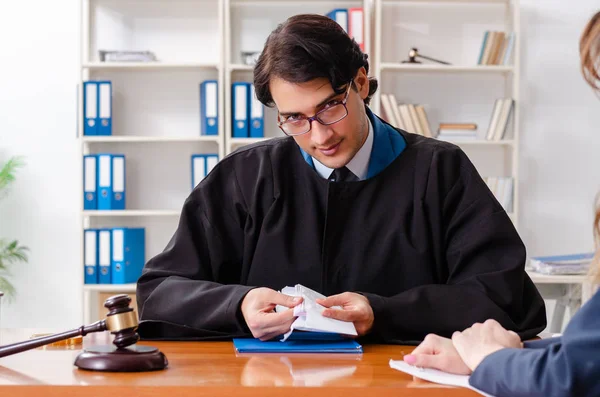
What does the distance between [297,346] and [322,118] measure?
0.58 m

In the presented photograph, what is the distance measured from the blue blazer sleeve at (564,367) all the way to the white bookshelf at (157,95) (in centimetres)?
393

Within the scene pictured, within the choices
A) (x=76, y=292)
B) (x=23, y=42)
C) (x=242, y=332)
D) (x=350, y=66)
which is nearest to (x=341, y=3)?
(x=23, y=42)

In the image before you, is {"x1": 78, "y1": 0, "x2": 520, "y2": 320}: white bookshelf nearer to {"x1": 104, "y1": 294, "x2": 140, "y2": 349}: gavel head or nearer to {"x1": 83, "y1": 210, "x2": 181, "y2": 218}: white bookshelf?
{"x1": 83, "y1": 210, "x2": 181, "y2": 218}: white bookshelf

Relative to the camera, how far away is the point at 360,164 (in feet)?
6.50

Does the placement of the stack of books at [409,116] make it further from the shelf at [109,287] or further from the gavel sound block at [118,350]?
the gavel sound block at [118,350]

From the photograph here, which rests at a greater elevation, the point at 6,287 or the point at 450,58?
the point at 450,58

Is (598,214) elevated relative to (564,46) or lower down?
lower down

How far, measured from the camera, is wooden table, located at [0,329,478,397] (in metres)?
1.18

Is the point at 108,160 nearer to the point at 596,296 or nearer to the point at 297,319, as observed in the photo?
the point at 297,319

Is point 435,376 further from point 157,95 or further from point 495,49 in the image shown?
point 157,95

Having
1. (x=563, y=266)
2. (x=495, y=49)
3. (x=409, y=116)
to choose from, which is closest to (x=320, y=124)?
(x=563, y=266)

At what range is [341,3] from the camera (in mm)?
4941

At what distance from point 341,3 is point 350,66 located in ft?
10.4

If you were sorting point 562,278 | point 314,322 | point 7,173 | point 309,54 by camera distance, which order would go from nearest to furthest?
point 314,322 < point 309,54 < point 562,278 < point 7,173
